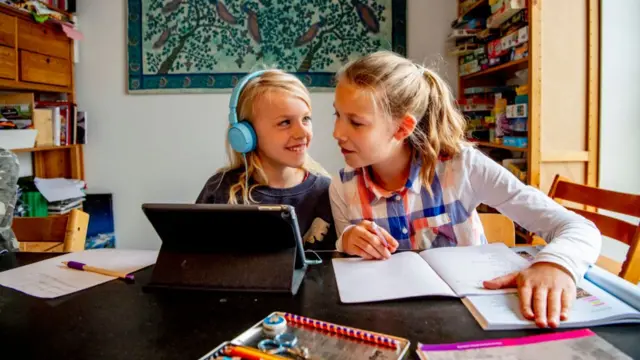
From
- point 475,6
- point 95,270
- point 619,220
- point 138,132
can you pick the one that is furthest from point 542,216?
point 138,132

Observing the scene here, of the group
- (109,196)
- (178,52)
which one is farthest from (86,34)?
(109,196)

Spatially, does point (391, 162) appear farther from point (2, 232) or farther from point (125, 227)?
point (125, 227)

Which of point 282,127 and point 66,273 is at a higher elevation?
point 282,127

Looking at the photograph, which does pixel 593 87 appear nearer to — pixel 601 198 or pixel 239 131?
pixel 601 198

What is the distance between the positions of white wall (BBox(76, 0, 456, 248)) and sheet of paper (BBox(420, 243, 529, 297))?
88.0 inches

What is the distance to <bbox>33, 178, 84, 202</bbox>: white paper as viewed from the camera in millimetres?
2799

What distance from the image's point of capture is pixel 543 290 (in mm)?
670

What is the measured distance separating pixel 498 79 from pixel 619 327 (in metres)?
2.56

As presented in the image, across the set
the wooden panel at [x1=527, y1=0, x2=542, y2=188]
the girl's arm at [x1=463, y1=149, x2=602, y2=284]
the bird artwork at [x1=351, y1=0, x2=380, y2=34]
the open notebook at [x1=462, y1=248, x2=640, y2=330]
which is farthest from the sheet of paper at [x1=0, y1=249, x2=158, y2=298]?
the bird artwork at [x1=351, y1=0, x2=380, y2=34]

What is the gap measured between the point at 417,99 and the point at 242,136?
0.49 metres

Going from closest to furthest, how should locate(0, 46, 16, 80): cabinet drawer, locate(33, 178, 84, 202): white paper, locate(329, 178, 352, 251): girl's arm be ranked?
1. locate(329, 178, 352, 251): girl's arm
2. locate(0, 46, 16, 80): cabinet drawer
3. locate(33, 178, 84, 202): white paper

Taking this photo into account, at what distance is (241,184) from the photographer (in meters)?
1.41

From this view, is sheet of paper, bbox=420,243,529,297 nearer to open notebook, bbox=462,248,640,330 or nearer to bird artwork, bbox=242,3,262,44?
open notebook, bbox=462,248,640,330

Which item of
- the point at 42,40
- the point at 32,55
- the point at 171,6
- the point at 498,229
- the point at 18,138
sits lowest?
the point at 498,229
